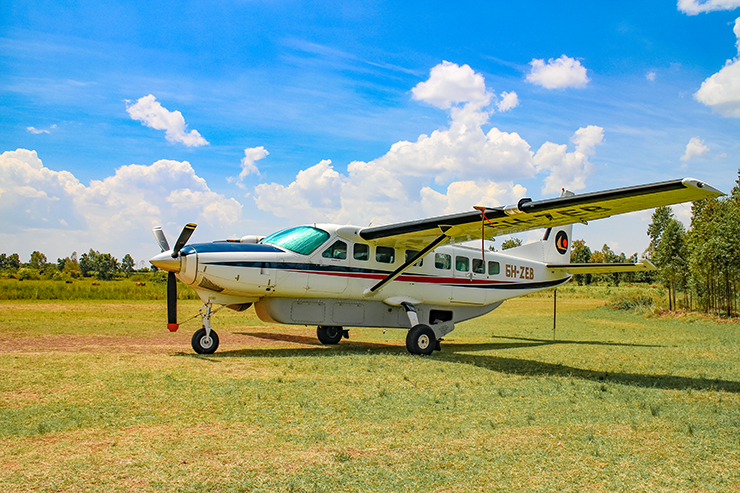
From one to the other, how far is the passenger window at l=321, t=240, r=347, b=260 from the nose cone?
138 inches

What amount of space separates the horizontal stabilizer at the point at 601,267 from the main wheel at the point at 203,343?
11.8 metres

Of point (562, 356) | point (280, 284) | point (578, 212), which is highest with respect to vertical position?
point (578, 212)

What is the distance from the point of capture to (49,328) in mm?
15398

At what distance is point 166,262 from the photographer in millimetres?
10453

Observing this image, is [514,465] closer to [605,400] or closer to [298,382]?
[605,400]

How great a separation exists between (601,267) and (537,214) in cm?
756

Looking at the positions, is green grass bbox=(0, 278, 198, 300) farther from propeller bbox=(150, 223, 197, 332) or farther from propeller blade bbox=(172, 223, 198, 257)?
propeller blade bbox=(172, 223, 198, 257)

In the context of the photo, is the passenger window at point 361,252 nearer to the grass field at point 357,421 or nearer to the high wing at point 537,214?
the high wing at point 537,214

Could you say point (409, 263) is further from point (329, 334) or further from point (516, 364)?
point (329, 334)

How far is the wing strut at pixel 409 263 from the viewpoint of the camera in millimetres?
11406

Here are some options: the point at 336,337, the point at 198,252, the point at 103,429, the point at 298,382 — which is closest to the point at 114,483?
the point at 103,429

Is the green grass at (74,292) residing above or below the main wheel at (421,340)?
above

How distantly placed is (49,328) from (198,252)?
827 centimetres

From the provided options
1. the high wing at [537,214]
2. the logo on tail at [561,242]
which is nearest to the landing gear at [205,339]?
the high wing at [537,214]
